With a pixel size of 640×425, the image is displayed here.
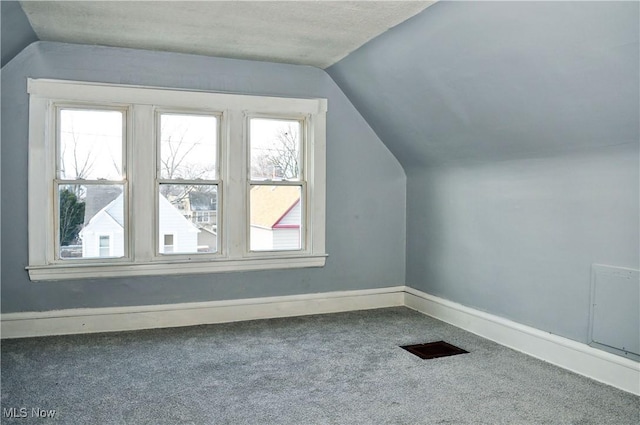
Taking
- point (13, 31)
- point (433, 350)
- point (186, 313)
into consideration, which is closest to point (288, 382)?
point (433, 350)

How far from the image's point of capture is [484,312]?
409 cm

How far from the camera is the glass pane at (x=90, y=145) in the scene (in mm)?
4098

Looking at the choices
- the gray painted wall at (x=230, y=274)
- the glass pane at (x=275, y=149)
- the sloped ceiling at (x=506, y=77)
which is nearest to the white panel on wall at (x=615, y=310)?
the sloped ceiling at (x=506, y=77)

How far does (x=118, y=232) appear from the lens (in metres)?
4.23

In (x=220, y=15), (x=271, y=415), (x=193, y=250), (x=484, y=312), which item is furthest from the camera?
(x=193, y=250)

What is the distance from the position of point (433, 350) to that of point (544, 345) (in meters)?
0.75

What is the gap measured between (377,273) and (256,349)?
176 centimetres

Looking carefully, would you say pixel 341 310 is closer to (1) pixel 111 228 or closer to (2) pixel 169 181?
(2) pixel 169 181

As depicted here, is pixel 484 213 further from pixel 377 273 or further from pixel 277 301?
pixel 277 301

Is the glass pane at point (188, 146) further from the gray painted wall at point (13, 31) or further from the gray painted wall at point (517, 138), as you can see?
the gray painted wall at point (517, 138)

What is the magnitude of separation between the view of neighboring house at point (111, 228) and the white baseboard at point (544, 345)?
2.43 meters

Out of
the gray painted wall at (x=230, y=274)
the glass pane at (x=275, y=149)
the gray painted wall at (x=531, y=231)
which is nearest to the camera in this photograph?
the gray painted wall at (x=531, y=231)

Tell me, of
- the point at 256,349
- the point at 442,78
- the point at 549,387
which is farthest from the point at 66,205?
the point at 549,387

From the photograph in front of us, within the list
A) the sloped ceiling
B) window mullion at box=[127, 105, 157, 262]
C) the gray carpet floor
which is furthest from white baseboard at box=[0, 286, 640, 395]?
the sloped ceiling
